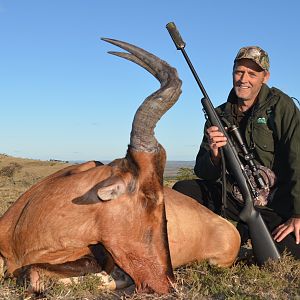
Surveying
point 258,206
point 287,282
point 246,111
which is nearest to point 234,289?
point 287,282

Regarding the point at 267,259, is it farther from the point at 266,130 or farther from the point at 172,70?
the point at 172,70

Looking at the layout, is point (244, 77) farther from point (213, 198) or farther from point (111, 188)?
point (111, 188)

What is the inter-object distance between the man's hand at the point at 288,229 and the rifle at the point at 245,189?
0.98ft

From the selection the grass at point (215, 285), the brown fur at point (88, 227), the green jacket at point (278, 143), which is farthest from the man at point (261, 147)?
the brown fur at point (88, 227)

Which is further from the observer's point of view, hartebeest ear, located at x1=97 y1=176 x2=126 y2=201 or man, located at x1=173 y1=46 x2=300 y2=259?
man, located at x1=173 y1=46 x2=300 y2=259

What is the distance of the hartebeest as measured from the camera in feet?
15.5

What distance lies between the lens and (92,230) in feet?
15.9

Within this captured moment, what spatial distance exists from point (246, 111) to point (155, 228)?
9.64 ft

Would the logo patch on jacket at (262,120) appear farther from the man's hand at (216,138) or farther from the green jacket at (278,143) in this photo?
the man's hand at (216,138)

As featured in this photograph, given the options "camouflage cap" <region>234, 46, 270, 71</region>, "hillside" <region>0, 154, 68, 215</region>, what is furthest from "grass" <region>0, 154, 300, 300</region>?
"hillside" <region>0, 154, 68, 215</region>

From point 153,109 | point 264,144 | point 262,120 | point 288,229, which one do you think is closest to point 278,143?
point 264,144

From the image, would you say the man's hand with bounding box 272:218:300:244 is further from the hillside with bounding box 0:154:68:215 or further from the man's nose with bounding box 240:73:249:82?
the hillside with bounding box 0:154:68:215

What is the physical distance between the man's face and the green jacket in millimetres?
107

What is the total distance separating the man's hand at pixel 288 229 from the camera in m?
6.21
